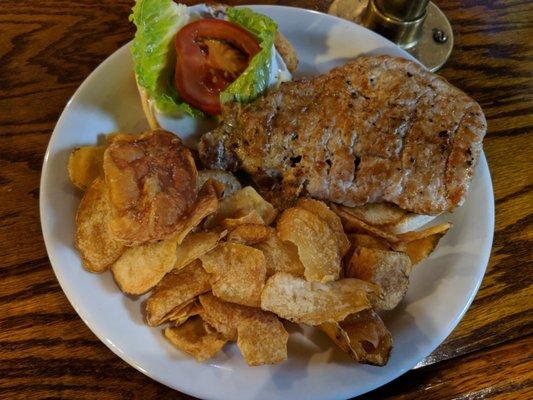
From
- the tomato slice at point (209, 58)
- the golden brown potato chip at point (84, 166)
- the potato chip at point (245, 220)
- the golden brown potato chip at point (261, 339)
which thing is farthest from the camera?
the tomato slice at point (209, 58)

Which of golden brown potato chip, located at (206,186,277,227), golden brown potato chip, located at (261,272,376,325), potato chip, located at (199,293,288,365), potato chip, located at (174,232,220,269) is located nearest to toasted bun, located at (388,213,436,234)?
golden brown potato chip, located at (261,272,376,325)

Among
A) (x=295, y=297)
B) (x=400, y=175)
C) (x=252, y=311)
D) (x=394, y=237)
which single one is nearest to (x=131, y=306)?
(x=252, y=311)

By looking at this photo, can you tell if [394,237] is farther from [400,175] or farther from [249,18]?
[249,18]

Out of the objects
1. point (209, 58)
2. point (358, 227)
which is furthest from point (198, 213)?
point (209, 58)

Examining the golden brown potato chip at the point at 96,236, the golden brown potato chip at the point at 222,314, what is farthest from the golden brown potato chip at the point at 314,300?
the golden brown potato chip at the point at 96,236

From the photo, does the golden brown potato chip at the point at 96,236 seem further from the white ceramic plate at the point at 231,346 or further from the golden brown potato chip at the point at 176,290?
the golden brown potato chip at the point at 176,290

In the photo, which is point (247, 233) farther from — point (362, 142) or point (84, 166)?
point (84, 166)
